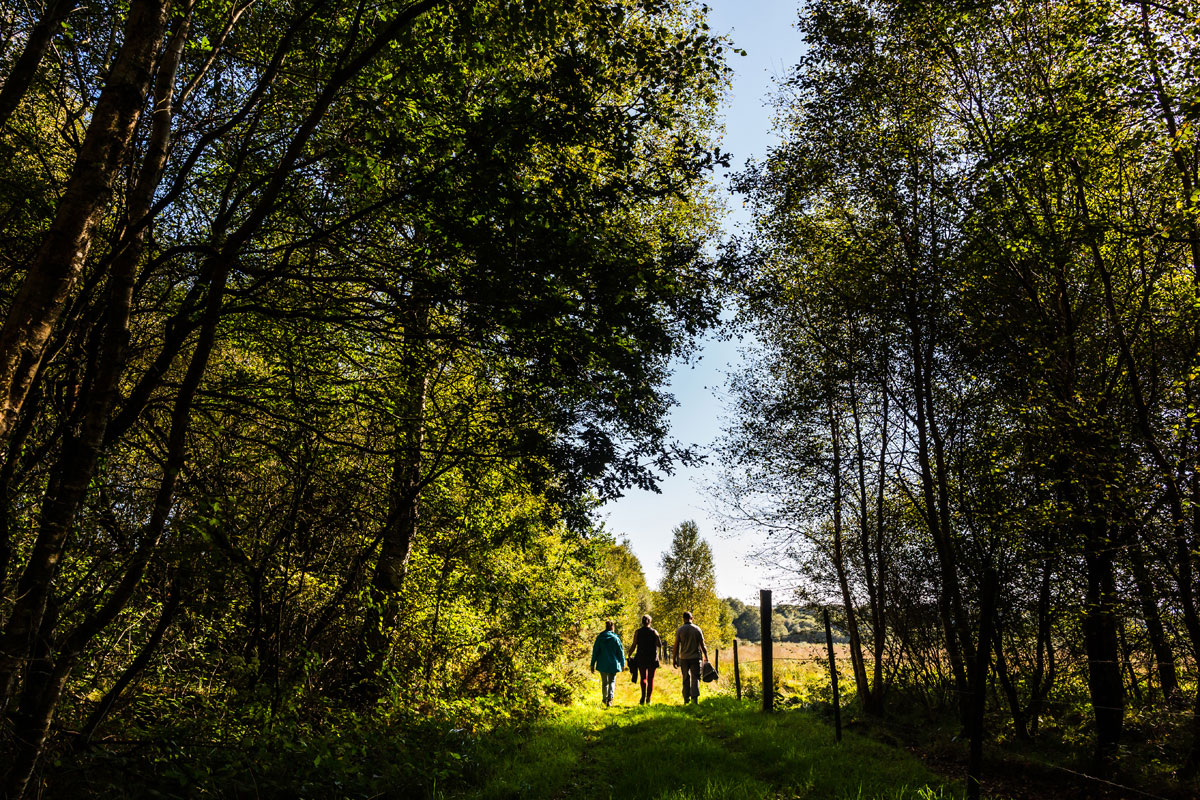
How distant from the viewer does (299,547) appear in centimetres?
496

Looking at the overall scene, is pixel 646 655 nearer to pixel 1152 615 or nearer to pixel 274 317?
pixel 1152 615

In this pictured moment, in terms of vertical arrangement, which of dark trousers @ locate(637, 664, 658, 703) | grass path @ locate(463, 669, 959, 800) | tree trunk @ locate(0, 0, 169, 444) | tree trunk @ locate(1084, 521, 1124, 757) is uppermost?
tree trunk @ locate(0, 0, 169, 444)

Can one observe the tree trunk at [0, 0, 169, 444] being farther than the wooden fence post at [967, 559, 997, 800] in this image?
No

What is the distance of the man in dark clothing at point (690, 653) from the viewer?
40.1 feet

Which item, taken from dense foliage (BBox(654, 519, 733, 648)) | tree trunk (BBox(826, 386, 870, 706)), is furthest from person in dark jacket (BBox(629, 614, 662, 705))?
dense foliage (BBox(654, 519, 733, 648))

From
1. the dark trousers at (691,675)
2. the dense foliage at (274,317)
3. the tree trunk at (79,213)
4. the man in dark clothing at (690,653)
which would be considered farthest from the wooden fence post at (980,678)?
the dark trousers at (691,675)

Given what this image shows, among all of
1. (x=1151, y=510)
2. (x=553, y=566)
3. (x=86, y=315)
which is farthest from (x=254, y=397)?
(x=1151, y=510)

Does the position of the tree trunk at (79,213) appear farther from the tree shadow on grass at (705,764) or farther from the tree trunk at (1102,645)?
the tree trunk at (1102,645)

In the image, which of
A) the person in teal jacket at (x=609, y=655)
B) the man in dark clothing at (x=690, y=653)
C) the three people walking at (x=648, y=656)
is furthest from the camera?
the man in dark clothing at (x=690, y=653)

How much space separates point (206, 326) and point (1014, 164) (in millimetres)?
8677

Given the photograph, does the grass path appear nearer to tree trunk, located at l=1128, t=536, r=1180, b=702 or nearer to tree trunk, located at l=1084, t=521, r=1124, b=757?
tree trunk, located at l=1084, t=521, r=1124, b=757

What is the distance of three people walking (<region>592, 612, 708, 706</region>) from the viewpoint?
38.0 feet

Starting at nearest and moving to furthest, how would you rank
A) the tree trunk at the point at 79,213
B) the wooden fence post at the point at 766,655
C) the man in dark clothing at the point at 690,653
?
the tree trunk at the point at 79,213
the wooden fence post at the point at 766,655
the man in dark clothing at the point at 690,653

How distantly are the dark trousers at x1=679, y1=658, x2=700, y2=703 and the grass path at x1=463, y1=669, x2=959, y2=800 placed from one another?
314 cm
